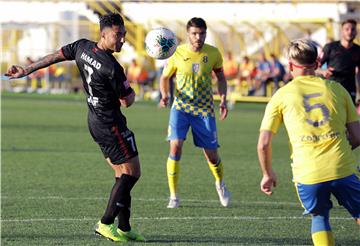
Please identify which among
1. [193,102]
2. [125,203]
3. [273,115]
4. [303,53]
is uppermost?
[303,53]

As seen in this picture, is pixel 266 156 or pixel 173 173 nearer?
pixel 266 156

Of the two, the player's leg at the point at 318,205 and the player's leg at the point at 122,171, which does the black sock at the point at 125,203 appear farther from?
the player's leg at the point at 318,205

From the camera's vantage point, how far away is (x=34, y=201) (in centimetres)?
1107

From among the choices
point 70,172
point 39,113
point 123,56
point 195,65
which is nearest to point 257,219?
point 195,65

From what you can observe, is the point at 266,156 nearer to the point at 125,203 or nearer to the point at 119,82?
the point at 119,82

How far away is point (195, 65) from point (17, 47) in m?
38.6

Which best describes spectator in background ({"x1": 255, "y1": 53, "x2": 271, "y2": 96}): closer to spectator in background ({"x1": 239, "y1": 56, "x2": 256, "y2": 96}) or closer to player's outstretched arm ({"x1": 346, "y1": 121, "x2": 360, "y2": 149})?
spectator in background ({"x1": 239, "y1": 56, "x2": 256, "y2": 96})

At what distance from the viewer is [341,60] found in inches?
540

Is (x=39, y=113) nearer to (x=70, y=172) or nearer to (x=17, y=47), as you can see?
(x=70, y=172)

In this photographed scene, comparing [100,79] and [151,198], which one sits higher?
[100,79]

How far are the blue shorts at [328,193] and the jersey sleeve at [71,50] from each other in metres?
3.00

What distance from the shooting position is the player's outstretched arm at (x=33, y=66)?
902cm

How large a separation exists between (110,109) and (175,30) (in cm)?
3192

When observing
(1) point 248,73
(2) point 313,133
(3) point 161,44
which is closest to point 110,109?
(3) point 161,44
